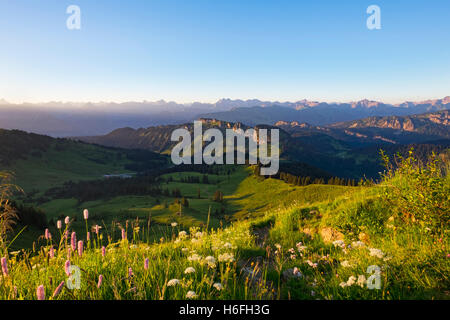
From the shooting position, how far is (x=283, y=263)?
6242 millimetres

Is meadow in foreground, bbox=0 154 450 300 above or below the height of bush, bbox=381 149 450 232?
below

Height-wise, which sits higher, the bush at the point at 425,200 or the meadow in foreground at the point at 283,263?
the bush at the point at 425,200

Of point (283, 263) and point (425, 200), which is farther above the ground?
point (425, 200)

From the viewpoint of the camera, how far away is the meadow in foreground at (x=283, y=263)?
4023 mm

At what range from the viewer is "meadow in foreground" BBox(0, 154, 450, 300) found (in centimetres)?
402

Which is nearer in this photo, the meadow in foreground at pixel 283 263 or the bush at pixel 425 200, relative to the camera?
the meadow in foreground at pixel 283 263

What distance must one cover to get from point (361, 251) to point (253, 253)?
320cm

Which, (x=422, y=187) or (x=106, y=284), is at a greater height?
(x=422, y=187)

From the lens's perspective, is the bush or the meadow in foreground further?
the bush

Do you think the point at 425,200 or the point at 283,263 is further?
the point at 425,200
